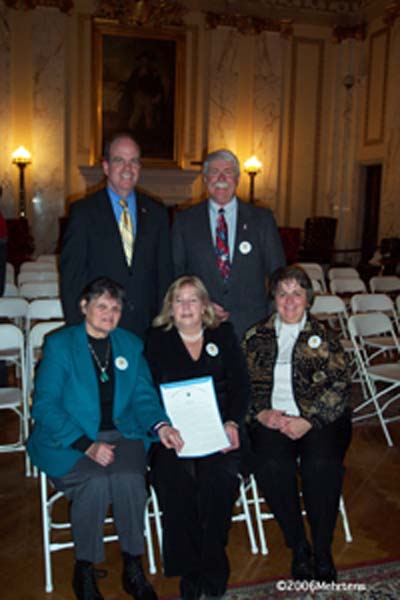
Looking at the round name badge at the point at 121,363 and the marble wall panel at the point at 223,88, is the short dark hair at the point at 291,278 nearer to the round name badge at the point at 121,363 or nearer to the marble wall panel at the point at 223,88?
the round name badge at the point at 121,363

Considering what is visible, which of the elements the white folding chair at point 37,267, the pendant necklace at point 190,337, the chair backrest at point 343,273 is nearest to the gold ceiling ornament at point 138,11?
the white folding chair at point 37,267

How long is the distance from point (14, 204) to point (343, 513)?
9.34 meters

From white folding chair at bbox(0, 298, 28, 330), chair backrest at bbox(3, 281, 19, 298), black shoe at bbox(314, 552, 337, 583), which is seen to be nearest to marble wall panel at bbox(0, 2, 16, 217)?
chair backrest at bbox(3, 281, 19, 298)

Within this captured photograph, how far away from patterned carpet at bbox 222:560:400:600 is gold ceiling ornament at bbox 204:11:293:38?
10.8 metres

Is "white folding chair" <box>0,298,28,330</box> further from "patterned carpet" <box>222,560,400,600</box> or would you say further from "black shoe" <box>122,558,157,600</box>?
"patterned carpet" <box>222,560,400,600</box>

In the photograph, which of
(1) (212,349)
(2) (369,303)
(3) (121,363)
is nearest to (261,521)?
(1) (212,349)

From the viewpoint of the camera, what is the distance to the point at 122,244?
302 cm

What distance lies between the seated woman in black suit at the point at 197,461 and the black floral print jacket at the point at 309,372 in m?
0.14

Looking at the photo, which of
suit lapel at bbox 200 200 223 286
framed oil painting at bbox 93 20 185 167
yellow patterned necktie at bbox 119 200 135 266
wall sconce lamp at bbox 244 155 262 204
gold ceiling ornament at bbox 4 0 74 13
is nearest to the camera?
yellow patterned necktie at bbox 119 200 135 266

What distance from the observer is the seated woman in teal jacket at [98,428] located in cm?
246

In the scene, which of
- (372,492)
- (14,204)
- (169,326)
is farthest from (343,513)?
(14,204)

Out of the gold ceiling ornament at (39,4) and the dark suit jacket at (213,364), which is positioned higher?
the gold ceiling ornament at (39,4)

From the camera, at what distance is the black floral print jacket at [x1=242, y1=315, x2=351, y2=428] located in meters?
2.87

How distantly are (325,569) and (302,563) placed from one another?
105mm
